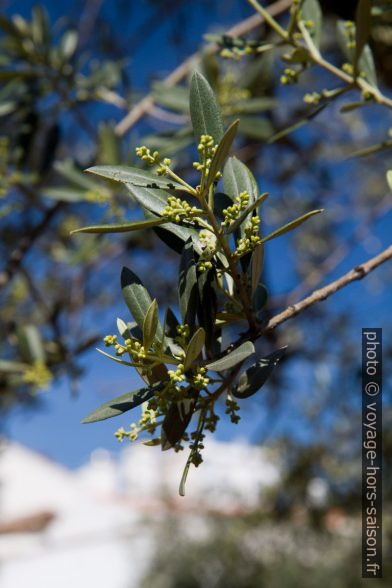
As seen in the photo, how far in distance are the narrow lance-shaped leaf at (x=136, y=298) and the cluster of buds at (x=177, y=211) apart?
0.23 feet

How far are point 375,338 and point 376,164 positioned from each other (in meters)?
3.34

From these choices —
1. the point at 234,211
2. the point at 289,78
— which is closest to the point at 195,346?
the point at 234,211

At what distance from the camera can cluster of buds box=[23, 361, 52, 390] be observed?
5.27 feet

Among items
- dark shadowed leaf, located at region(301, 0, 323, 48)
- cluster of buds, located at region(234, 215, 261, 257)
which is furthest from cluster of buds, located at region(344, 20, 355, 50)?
cluster of buds, located at region(234, 215, 261, 257)

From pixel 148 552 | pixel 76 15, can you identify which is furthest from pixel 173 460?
pixel 76 15

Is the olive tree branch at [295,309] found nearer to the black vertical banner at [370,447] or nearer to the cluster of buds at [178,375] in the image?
the cluster of buds at [178,375]

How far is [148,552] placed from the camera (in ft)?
28.7

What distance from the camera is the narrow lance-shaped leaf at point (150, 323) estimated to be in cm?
61

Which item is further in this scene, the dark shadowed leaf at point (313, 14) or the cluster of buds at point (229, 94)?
the cluster of buds at point (229, 94)

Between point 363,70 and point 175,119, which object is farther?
point 175,119

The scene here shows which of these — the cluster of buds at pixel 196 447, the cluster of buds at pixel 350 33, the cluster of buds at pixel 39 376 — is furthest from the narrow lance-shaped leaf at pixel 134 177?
the cluster of buds at pixel 39 376

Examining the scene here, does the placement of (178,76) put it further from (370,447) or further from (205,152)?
(205,152)

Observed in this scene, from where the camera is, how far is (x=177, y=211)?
63 centimetres

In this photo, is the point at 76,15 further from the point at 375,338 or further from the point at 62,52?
the point at 375,338
